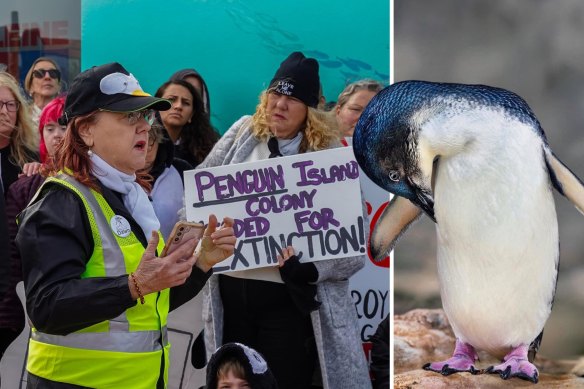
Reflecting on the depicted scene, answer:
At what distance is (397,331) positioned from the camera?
7.66 feet

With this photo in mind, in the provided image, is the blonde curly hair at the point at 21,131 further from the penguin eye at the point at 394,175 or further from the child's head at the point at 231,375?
the penguin eye at the point at 394,175

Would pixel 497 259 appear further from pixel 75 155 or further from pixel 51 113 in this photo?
pixel 51 113

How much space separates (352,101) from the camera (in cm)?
420

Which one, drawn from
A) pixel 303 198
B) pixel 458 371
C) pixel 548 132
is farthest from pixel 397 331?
pixel 303 198

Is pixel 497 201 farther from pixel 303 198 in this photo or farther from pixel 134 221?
pixel 303 198

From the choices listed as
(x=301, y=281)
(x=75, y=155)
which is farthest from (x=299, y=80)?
(x=75, y=155)

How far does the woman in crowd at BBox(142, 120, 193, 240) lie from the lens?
4.25 m

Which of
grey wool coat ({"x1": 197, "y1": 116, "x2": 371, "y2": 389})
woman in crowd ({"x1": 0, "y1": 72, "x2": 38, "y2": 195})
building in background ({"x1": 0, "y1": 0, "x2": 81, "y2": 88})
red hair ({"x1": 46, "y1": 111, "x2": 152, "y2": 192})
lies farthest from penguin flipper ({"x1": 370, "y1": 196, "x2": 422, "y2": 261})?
building in background ({"x1": 0, "y1": 0, "x2": 81, "y2": 88})

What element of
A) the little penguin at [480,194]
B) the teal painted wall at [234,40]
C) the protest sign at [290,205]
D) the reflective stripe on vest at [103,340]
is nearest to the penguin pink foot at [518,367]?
the little penguin at [480,194]

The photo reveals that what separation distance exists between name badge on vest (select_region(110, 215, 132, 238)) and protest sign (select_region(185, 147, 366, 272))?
111 cm

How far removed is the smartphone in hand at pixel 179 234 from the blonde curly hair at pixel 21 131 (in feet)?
7.06

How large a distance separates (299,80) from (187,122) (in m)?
0.76

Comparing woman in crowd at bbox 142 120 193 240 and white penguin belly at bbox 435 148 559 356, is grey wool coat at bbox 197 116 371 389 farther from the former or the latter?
white penguin belly at bbox 435 148 559 356

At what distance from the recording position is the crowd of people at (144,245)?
261 centimetres
